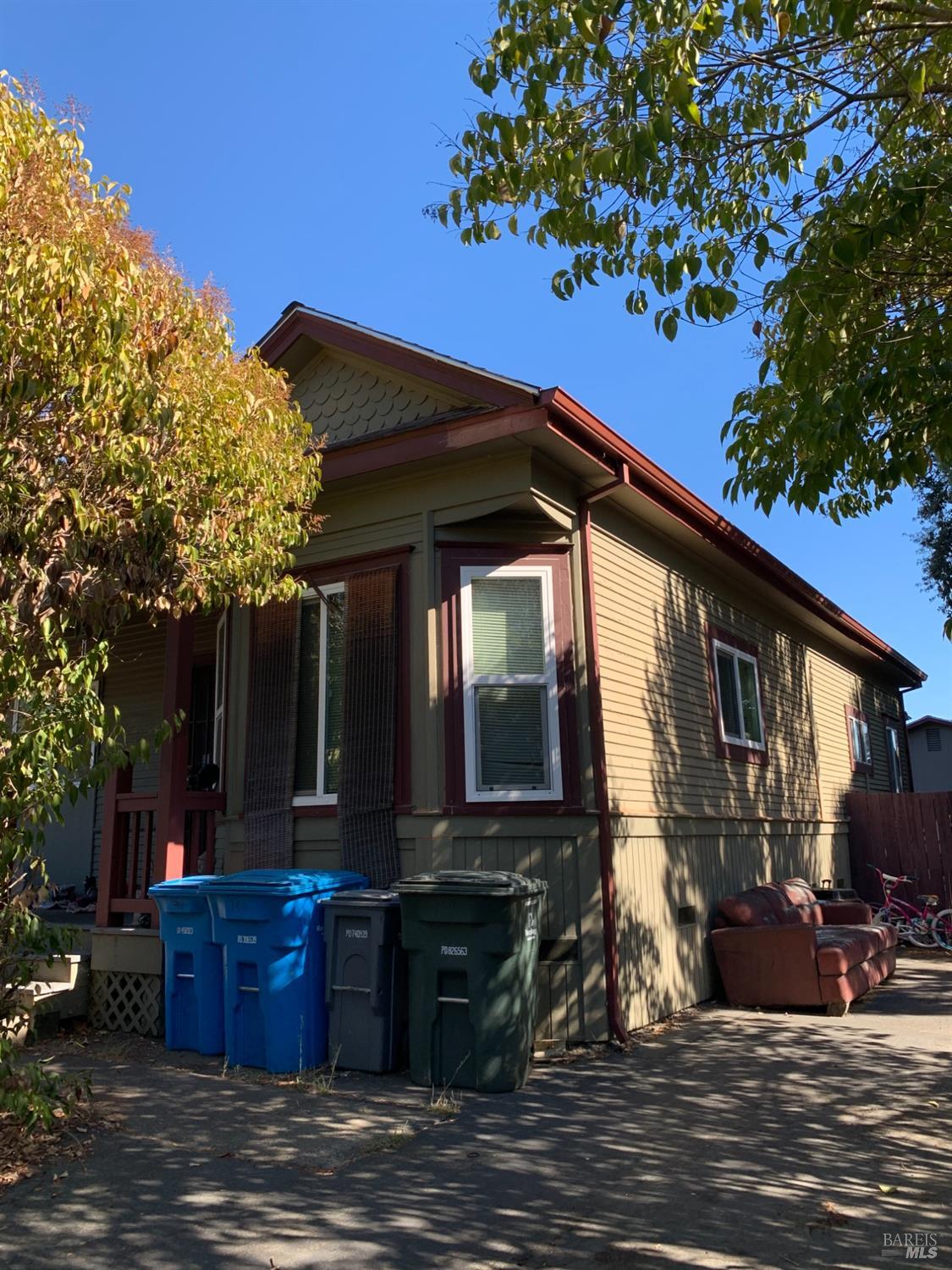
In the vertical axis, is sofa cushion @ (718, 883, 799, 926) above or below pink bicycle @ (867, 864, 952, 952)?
above

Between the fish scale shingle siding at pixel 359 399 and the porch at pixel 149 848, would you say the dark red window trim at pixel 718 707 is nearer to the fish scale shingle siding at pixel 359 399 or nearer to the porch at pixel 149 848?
the fish scale shingle siding at pixel 359 399

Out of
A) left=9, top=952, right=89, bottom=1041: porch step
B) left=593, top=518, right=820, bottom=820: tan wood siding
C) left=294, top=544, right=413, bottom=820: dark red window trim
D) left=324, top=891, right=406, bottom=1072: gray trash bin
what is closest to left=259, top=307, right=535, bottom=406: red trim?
left=294, top=544, right=413, bottom=820: dark red window trim

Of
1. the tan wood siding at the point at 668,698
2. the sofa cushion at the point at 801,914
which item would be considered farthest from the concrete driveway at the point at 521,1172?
the sofa cushion at the point at 801,914

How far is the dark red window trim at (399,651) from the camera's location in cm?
768

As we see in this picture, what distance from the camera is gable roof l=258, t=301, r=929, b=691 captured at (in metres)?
7.33

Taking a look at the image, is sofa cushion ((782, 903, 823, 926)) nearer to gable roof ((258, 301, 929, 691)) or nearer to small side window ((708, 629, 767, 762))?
small side window ((708, 629, 767, 762))

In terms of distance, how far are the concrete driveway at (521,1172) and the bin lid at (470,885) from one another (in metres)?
1.19

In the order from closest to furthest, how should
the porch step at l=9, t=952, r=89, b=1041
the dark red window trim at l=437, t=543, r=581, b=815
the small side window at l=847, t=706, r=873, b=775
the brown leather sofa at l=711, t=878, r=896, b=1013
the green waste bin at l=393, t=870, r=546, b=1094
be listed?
the green waste bin at l=393, t=870, r=546, b=1094 → the dark red window trim at l=437, t=543, r=581, b=815 → the porch step at l=9, t=952, r=89, b=1041 → the brown leather sofa at l=711, t=878, r=896, b=1013 → the small side window at l=847, t=706, r=873, b=775

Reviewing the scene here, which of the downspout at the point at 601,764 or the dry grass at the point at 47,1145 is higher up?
the downspout at the point at 601,764

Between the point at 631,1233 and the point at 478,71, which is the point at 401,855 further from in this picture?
the point at 478,71

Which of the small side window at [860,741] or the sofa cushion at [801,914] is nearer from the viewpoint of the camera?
the sofa cushion at [801,914]

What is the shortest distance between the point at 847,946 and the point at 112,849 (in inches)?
252

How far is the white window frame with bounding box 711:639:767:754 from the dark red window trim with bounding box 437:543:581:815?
349cm

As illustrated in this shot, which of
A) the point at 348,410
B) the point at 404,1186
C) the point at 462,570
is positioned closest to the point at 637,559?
the point at 462,570
